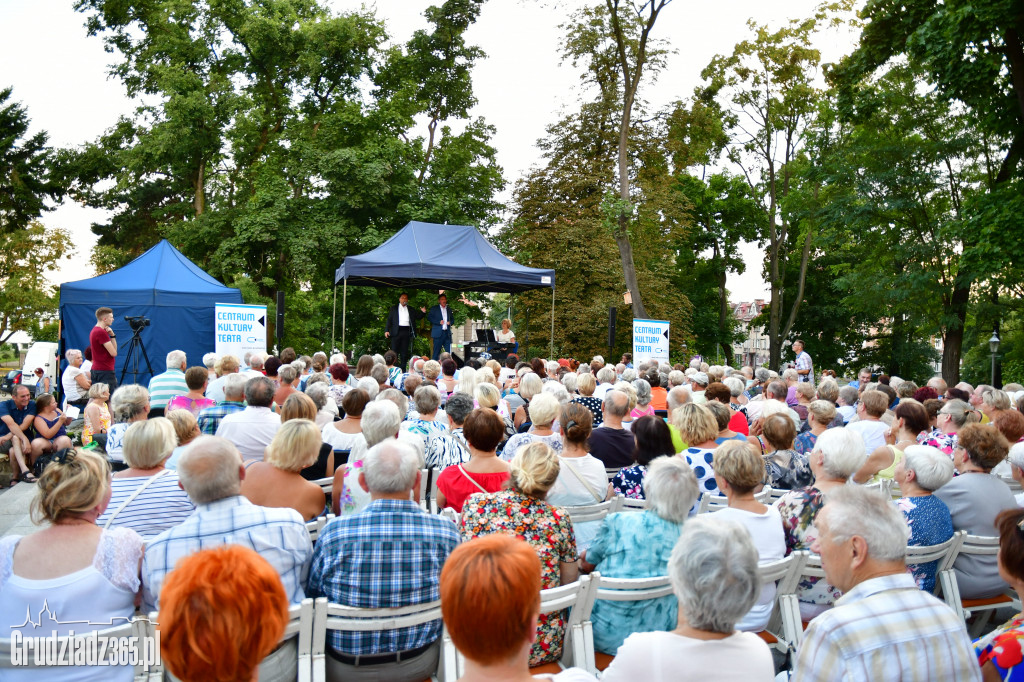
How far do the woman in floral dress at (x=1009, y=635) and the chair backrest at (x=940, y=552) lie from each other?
3.05ft

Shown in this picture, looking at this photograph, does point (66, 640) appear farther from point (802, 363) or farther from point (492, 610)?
point (802, 363)

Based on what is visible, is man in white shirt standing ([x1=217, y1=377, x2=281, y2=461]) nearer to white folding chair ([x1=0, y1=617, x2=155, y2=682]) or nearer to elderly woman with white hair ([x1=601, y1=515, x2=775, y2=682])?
white folding chair ([x1=0, y1=617, x2=155, y2=682])

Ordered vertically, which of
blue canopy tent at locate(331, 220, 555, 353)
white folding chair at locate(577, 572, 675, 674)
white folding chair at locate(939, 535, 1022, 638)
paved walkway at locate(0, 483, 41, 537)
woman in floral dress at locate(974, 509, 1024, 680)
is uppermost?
blue canopy tent at locate(331, 220, 555, 353)

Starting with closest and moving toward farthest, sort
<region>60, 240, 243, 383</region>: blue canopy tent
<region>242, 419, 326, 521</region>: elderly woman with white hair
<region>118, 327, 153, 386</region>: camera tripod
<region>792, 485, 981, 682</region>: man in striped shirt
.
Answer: <region>792, 485, 981, 682</region>: man in striped shirt
<region>242, 419, 326, 521</region>: elderly woman with white hair
<region>118, 327, 153, 386</region>: camera tripod
<region>60, 240, 243, 383</region>: blue canopy tent

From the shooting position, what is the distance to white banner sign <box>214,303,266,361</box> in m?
9.30

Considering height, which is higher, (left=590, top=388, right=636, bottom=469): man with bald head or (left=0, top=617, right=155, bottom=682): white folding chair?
(left=590, top=388, right=636, bottom=469): man with bald head

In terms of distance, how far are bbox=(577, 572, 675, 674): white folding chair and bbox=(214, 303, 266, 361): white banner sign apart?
779cm

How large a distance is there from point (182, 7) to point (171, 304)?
15018mm

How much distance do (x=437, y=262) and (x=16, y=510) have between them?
23.3 ft

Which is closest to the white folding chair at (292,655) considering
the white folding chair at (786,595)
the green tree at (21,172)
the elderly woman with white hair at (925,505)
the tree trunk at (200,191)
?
the white folding chair at (786,595)

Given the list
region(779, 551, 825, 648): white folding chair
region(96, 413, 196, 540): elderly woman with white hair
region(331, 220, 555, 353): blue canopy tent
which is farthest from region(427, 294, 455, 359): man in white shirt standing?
region(779, 551, 825, 648): white folding chair

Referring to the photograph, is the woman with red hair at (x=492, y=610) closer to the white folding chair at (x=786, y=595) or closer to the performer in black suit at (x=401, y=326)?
the white folding chair at (x=786, y=595)

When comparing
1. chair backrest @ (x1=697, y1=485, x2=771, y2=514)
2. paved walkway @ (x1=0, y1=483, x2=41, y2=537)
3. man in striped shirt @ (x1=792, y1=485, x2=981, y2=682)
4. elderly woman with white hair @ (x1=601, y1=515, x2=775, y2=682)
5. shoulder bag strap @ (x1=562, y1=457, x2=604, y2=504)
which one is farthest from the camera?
paved walkway @ (x1=0, y1=483, x2=41, y2=537)

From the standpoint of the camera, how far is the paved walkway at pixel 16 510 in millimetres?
5223
